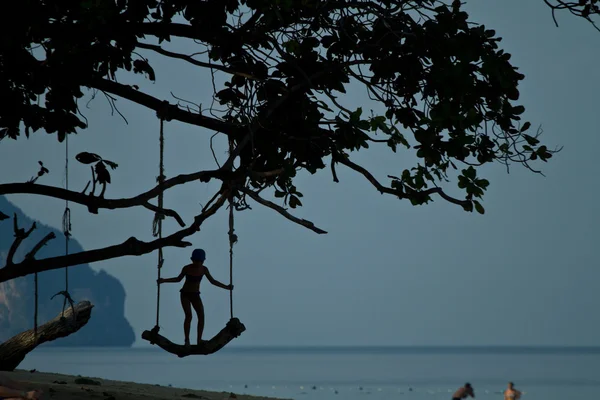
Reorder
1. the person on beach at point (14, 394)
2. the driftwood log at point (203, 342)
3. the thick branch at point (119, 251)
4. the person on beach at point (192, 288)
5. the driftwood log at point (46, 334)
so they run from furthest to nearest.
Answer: the driftwood log at point (46, 334)
the person on beach at point (192, 288)
the driftwood log at point (203, 342)
the thick branch at point (119, 251)
the person on beach at point (14, 394)

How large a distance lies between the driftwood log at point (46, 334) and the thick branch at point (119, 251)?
922 cm

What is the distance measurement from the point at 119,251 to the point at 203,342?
217 cm

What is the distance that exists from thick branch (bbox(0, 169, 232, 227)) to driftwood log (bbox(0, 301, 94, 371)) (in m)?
9.27

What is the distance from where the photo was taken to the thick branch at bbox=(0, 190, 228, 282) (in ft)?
35.9

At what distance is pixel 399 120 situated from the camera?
12.1 meters

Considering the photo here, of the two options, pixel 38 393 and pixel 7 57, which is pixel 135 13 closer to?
pixel 7 57

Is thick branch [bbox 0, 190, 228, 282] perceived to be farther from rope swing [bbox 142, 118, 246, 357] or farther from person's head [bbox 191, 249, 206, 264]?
person's head [bbox 191, 249, 206, 264]

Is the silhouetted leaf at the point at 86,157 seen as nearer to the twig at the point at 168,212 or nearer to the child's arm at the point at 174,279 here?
the twig at the point at 168,212

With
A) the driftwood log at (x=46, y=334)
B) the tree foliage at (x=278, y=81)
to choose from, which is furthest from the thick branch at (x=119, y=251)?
the driftwood log at (x=46, y=334)

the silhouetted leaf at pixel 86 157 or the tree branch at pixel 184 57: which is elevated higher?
the tree branch at pixel 184 57

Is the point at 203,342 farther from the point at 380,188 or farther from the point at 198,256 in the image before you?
the point at 380,188

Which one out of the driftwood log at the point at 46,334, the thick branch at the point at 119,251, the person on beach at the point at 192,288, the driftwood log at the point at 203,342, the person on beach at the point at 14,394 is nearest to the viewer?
the person on beach at the point at 14,394

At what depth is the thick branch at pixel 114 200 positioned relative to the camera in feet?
36.1

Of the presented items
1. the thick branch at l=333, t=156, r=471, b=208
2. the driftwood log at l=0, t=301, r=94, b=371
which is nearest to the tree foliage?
the thick branch at l=333, t=156, r=471, b=208
